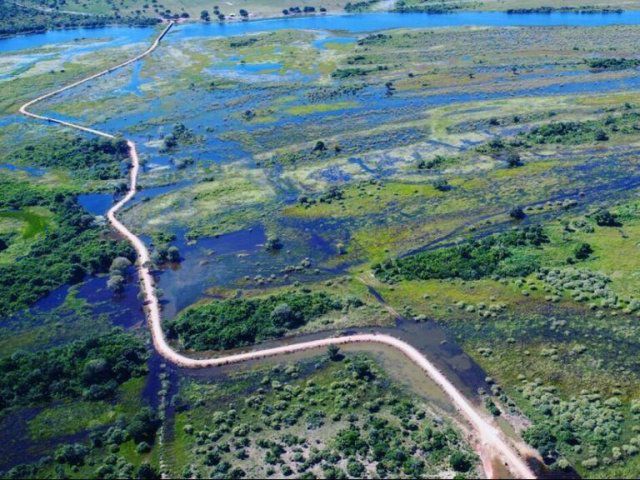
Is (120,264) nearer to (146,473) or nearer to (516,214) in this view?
(146,473)

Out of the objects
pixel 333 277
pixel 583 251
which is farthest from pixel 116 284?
pixel 583 251

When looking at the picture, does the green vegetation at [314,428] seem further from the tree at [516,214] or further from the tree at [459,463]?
the tree at [516,214]

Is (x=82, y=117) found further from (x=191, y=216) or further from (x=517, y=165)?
(x=517, y=165)

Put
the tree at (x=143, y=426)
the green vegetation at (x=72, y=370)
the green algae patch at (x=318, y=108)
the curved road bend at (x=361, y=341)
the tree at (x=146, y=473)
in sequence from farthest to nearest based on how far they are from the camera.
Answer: the green algae patch at (x=318, y=108) → the green vegetation at (x=72, y=370) → the tree at (x=143, y=426) → the tree at (x=146, y=473) → the curved road bend at (x=361, y=341)

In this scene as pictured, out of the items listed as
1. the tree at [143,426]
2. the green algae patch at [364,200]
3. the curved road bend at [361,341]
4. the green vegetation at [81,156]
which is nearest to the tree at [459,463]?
the curved road bend at [361,341]

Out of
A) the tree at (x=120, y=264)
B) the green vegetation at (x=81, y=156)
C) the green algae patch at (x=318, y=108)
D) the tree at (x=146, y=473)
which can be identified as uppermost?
the green algae patch at (x=318, y=108)

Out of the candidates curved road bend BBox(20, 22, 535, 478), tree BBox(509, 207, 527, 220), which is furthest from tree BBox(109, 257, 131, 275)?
tree BBox(509, 207, 527, 220)

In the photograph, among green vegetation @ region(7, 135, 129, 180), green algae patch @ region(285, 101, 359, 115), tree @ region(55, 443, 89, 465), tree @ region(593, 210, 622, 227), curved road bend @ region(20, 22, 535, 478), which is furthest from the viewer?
green algae patch @ region(285, 101, 359, 115)

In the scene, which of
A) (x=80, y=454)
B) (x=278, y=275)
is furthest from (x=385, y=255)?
(x=80, y=454)

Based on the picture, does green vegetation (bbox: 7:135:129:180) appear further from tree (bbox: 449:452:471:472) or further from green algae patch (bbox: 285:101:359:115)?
tree (bbox: 449:452:471:472)
